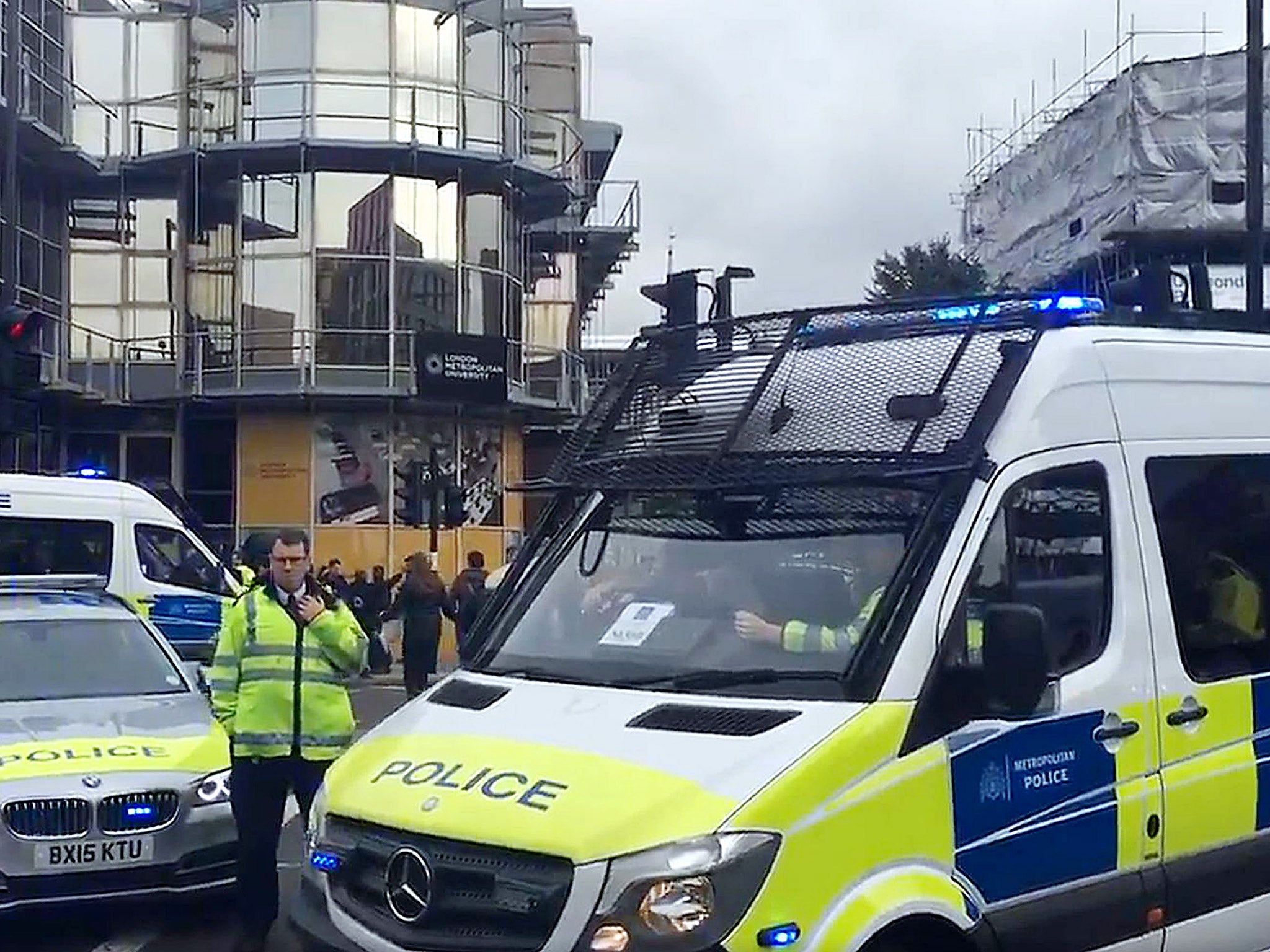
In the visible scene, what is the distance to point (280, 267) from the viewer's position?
29734 mm

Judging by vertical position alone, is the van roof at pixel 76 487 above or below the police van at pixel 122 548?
above

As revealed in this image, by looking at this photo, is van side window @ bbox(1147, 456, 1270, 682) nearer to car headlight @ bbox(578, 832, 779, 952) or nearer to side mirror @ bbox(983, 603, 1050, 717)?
side mirror @ bbox(983, 603, 1050, 717)

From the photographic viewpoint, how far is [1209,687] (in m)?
5.71

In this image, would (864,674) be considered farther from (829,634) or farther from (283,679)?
(283,679)

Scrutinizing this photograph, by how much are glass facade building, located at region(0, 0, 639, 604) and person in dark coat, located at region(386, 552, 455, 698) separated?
1070 cm

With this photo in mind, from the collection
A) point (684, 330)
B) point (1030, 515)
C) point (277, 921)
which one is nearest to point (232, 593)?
point (277, 921)

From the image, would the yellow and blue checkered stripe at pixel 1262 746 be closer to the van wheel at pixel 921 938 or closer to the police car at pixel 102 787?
the van wheel at pixel 921 938

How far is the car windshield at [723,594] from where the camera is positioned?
5012 millimetres

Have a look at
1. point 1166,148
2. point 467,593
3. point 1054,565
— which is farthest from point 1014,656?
point 1166,148

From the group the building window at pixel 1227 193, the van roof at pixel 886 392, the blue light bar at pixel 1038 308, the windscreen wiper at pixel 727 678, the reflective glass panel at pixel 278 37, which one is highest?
the reflective glass panel at pixel 278 37

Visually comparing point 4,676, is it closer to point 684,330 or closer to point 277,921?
point 277,921

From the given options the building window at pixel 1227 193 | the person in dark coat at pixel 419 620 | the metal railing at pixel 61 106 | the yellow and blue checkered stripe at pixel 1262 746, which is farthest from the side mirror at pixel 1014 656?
the building window at pixel 1227 193

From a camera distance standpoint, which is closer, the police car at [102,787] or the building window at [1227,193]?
the police car at [102,787]

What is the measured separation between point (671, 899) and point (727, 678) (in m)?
0.88
